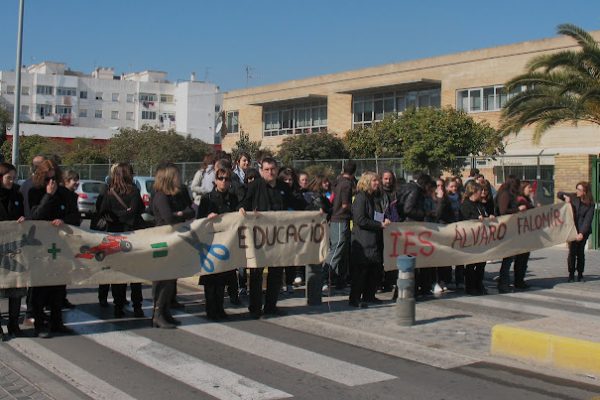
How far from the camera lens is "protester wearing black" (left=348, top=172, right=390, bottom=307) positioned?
9.99 metres

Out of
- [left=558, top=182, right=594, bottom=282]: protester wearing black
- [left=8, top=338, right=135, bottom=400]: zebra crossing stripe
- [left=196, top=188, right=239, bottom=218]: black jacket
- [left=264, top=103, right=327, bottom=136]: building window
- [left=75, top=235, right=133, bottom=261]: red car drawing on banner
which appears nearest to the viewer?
[left=8, top=338, right=135, bottom=400]: zebra crossing stripe

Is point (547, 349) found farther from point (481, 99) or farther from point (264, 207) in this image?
point (481, 99)

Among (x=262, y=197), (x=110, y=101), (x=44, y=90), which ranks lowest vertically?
(x=262, y=197)

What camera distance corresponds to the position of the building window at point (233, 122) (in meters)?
63.8

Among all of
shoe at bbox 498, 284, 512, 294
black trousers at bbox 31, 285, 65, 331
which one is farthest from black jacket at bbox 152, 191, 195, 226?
shoe at bbox 498, 284, 512, 294

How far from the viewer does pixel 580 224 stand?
42.6 feet

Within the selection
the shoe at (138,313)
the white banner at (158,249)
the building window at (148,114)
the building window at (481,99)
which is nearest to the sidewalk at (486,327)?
the white banner at (158,249)

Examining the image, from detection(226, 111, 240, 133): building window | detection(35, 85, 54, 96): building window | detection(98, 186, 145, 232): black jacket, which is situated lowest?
detection(98, 186, 145, 232): black jacket

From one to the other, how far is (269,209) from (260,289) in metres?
1.04

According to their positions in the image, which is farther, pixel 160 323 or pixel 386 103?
pixel 386 103

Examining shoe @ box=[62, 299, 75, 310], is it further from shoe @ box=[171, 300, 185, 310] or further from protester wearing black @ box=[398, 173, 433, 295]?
protester wearing black @ box=[398, 173, 433, 295]

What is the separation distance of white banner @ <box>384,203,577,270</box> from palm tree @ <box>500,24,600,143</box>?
297 inches

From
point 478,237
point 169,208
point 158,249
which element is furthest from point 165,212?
point 478,237

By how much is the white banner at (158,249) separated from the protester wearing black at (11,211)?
0.43ft
